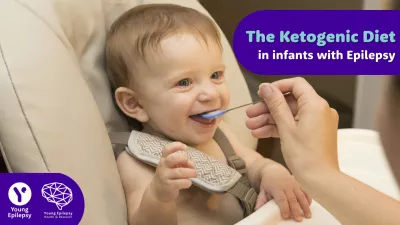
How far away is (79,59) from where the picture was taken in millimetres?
698

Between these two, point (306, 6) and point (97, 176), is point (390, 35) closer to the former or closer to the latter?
point (306, 6)

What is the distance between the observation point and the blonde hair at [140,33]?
687 millimetres

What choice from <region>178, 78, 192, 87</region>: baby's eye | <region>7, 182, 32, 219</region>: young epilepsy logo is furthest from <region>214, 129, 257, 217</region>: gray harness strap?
<region>7, 182, 32, 219</region>: young epilepsy logo

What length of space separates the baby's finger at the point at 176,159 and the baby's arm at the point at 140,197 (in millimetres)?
62

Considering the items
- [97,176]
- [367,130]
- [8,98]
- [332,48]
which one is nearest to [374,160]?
[367,130]

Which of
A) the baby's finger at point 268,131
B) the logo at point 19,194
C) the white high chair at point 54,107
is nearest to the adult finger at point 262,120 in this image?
the baby's finger at point 268,131

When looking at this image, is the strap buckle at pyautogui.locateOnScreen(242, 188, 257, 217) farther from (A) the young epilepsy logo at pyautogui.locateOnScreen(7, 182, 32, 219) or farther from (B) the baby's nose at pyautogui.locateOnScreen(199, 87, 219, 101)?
(A) the young epilepsy logo at pyautogui.locateOnScreen(7, 182, 32, 219)

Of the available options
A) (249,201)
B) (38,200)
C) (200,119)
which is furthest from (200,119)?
(38,200)

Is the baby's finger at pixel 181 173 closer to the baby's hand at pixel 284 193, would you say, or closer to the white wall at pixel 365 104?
the baby's hand at pixel 284 193

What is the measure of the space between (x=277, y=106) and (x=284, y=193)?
15 centimetres

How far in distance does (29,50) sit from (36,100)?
0.17 feet

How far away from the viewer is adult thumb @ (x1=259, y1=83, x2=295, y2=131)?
1.81ft

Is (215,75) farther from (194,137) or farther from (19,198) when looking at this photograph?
(19,198)

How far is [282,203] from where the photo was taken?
656 millimetres
